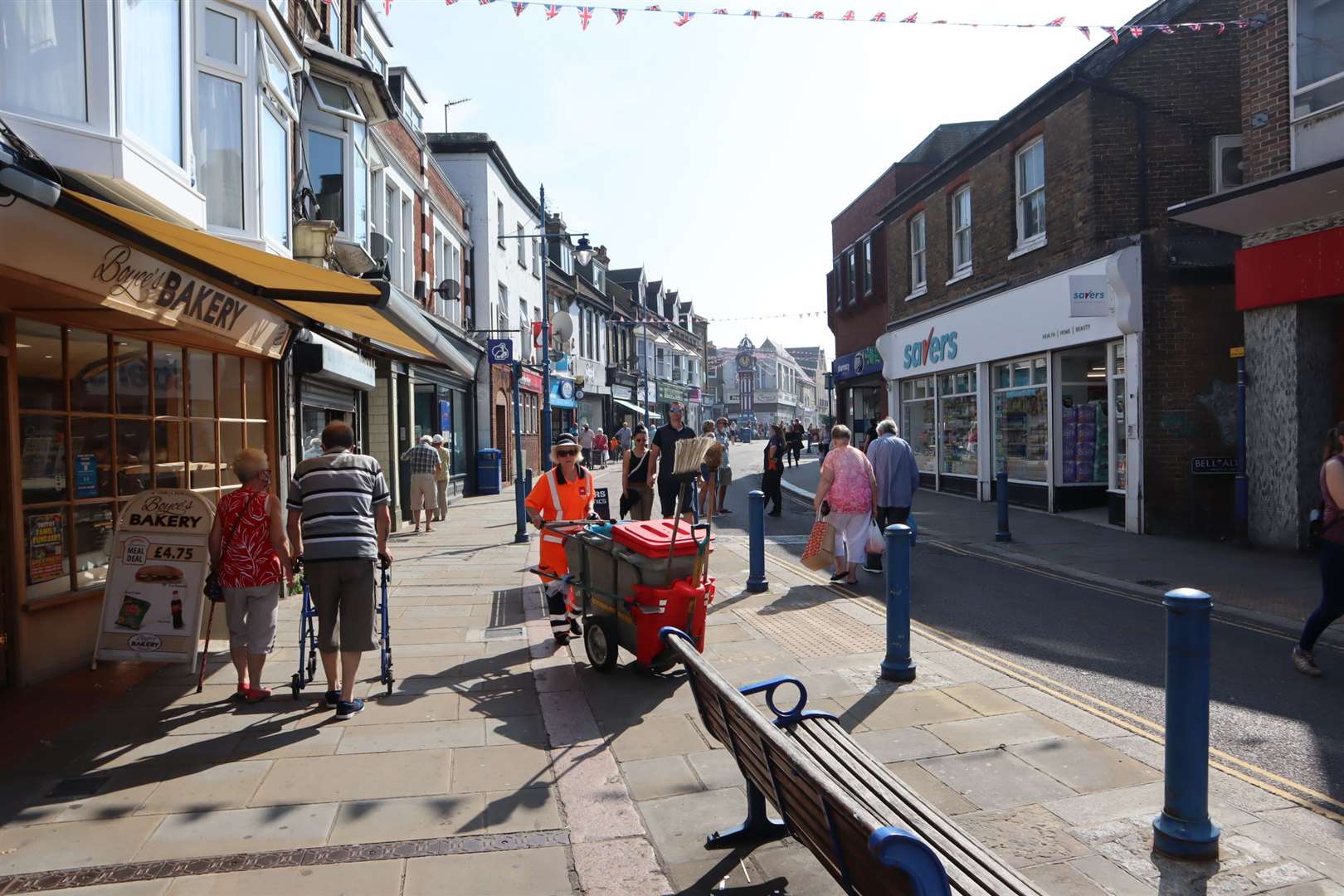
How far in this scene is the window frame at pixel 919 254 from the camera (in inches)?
879

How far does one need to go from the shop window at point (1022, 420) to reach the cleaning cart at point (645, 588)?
12071 mm

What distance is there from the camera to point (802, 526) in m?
15.8

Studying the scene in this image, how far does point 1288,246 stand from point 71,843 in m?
13.2

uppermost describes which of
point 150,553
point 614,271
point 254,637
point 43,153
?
point 614,271

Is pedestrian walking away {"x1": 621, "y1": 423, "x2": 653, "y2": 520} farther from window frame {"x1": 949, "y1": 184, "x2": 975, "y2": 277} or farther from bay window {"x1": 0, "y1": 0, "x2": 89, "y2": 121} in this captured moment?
window frame {"x1": 949, "y1": 184, "x2": 975, "y2": 277}

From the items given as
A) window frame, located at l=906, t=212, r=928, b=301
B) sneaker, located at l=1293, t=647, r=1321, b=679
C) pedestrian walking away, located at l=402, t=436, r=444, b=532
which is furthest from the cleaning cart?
window frame, located at l=906, t=212, r=928, b=301

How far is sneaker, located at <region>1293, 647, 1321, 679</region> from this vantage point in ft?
20.4

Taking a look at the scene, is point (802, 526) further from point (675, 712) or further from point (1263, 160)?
point (675, 712)

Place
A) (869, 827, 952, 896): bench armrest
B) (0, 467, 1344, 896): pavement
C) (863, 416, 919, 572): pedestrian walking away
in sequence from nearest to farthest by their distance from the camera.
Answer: (869, 827, 952, 896): bench armrest < (0, 467, 1344, 896): pavement < (863, 416, 919, 572): pedestrian walking away

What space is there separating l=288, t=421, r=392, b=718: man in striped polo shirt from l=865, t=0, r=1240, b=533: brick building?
11.7 m

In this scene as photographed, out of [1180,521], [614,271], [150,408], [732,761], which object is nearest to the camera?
[732,761]

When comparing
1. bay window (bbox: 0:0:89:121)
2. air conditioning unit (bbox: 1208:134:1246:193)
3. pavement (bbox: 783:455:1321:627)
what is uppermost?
air conditioning unit (bbox: 1208:134:1246:193)

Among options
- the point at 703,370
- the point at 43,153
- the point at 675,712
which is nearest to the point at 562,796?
A: the point at 675,712

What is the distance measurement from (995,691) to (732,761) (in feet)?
6.74
